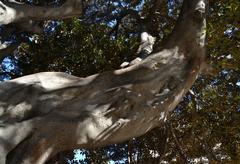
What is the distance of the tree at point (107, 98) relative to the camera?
16.2 feet

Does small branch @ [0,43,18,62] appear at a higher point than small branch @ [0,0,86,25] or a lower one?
lower

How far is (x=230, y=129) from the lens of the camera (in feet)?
23.9

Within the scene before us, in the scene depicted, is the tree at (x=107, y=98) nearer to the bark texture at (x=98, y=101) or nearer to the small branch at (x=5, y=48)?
the bark texture at (x=98, y=101)

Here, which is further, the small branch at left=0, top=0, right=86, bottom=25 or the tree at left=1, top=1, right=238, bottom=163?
the small branch at left=0, top=0, right=86, bottom=25

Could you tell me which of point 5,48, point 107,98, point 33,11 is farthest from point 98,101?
point 5,48

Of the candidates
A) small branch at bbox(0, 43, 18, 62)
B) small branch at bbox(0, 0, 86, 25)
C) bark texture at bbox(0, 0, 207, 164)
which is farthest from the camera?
small branch at bbox(0, 43, 18, 62)

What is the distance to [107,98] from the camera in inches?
213

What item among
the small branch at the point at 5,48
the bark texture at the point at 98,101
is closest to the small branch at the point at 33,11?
the small branch at the point at 5,48

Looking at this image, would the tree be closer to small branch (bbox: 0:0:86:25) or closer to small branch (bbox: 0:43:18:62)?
small branch (bbox: 0:0:86:25)

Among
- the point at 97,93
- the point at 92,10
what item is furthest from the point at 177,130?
the point at 97,93

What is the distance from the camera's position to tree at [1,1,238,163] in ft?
16.2

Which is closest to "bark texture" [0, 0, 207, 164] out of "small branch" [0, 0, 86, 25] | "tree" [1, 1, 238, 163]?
"tree" [1, 1, 238, 163]

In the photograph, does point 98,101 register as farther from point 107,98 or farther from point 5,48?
point 5,48

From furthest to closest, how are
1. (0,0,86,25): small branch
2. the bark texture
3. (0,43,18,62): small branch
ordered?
(0,43,18,62): small branch < (0,0,86,25): small branch < the bark texture
